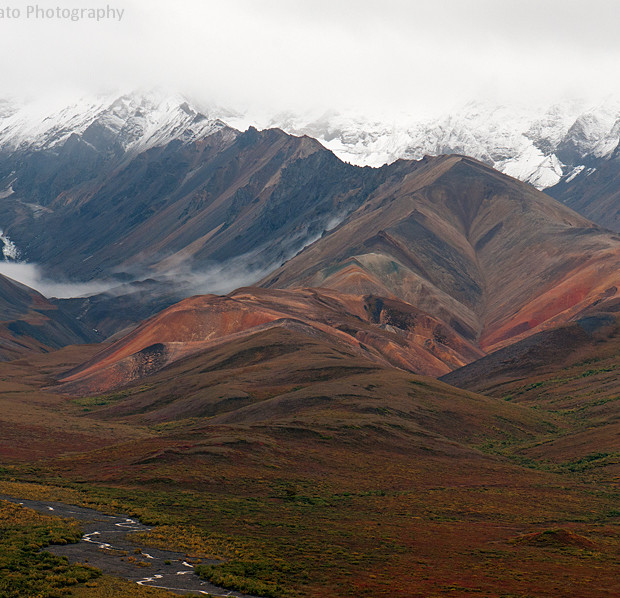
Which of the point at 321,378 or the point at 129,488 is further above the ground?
the point at 321,378

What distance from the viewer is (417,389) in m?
142

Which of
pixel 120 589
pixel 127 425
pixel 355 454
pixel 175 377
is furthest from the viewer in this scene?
pixel 175 377

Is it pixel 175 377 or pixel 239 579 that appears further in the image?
pixel 175 377

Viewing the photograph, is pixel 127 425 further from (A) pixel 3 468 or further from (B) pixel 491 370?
(B) pixel 491 370

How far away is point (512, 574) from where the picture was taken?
52.8m

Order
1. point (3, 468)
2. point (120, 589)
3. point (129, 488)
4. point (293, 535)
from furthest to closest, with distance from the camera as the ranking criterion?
point (3, 468), point (129, 488), point (293, 535), point (120, 589)

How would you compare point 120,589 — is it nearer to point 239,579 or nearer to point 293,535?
point 239,579

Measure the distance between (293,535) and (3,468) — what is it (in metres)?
39.8

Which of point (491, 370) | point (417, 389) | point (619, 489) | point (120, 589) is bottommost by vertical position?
point (120, 589)

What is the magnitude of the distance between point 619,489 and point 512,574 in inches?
1703

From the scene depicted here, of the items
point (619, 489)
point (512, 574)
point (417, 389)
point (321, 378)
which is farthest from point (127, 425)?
point (512, 574)

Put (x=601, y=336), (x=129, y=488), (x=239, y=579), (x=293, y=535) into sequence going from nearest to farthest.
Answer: (x=239, y=579) → (x=293, y=535) → (x=129, y=488) → (x=601, y=336)

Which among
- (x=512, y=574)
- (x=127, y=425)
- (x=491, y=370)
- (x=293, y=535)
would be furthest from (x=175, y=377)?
(x=512, y=574)

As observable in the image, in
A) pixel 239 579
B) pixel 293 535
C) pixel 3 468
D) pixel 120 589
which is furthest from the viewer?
pixel 3 468
